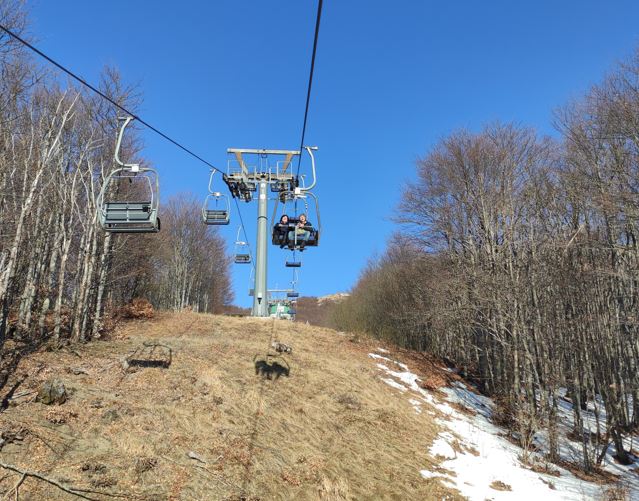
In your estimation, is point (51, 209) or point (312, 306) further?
point (312, 306)

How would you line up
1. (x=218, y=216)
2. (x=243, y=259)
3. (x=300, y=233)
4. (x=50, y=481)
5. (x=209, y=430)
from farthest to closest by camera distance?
(x=243, y=259), (x=218, y=216), (x=300, y=233), (x=209, y=430), (x=50, y=481)

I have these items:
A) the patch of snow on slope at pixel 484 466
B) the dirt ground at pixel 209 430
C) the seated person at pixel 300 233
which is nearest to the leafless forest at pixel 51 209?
the dirt ground at pixel 209 430

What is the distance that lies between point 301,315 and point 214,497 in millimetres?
67959

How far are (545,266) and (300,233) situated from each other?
8.31m

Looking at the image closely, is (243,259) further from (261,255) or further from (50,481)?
(50,481)

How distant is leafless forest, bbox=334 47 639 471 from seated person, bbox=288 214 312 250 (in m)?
5.96

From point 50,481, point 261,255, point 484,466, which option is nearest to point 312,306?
point 261,255

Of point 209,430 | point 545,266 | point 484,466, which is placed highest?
point 545,266

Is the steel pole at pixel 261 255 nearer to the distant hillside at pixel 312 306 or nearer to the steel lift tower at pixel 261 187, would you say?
the steel lift tower at pixel 261 187

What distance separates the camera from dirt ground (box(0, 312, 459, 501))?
6.77 m

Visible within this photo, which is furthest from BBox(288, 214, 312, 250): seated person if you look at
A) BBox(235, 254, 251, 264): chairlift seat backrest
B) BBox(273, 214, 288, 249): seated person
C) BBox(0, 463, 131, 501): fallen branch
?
BBox(235, 254, 251, 264): chairlift seat backrest

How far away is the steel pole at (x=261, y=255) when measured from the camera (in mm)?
22953

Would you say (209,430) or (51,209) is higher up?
(51,209)

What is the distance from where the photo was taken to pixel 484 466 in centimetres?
1087
